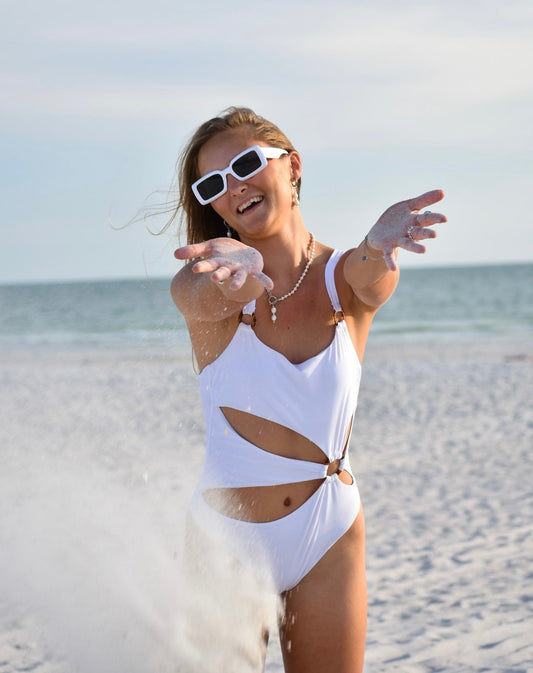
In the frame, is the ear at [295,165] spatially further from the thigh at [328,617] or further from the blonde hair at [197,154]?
the thigh at [328,617]

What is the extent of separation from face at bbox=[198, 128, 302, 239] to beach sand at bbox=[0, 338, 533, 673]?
1103mm

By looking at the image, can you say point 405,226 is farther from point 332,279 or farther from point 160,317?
point 160,317

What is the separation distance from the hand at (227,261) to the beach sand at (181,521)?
1.17m

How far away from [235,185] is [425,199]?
0.62 meters

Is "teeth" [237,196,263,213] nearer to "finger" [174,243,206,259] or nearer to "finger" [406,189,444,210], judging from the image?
"finger" [174,243,206,259]

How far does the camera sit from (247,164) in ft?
8.76

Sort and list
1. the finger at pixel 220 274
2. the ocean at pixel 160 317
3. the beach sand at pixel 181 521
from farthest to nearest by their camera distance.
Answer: the ocean at pixel 160 317 < the beach sand at pixel 181 521 < the finger at pixel 220 274

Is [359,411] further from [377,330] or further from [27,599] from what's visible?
[377,330]

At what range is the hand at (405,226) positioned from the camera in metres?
2.35

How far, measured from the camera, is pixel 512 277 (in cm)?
6712

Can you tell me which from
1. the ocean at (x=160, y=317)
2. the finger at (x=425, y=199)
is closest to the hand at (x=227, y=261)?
the finger at (x=425, y=199)

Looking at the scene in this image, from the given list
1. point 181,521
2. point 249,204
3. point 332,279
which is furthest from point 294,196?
point 181,521

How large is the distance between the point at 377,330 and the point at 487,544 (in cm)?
2544

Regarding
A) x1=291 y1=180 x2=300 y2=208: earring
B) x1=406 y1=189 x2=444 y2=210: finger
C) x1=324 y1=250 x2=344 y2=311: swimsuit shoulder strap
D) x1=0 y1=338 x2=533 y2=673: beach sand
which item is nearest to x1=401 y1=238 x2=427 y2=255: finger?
x1=406 y1=189 x2=444 y2=210: finger
